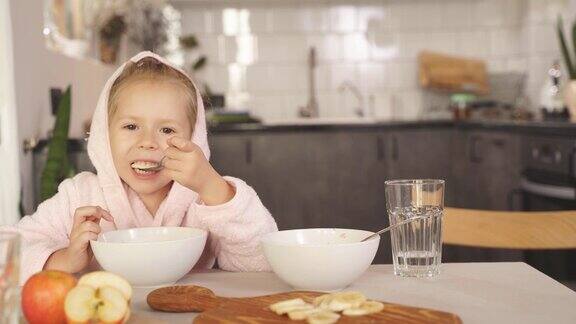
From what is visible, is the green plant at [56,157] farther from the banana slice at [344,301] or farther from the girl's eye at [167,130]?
A: the banana slice at [344,301]

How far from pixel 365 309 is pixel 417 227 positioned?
33 cm

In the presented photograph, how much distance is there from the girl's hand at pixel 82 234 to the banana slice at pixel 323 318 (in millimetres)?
474

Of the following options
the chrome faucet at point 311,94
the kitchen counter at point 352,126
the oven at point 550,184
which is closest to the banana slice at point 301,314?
the oven at point 550,184

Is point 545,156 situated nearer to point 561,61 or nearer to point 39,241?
point 561,61

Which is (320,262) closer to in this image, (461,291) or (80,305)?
(461,291)

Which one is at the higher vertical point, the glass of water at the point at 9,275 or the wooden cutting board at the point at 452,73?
the wooden cutting board at the point at 452,73

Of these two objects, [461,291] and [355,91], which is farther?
[355,91]

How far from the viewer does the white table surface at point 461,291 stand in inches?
35.5

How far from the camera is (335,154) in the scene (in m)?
4.04

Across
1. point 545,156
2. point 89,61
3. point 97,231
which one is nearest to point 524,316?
point 97,231

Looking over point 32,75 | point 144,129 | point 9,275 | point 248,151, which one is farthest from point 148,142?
point 248,151

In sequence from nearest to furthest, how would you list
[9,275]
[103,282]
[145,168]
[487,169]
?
1. [9,275]
2. [103,282]
3. [145,168]
4. [487,169]

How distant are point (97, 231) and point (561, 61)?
3.71 meters

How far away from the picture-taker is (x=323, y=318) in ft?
2.66
